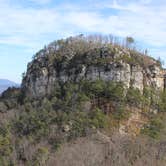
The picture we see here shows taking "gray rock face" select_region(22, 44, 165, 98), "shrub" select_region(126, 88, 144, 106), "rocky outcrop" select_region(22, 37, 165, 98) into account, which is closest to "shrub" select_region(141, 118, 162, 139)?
"shrub" select_region(126, 88, 144, 106)

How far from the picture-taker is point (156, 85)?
66188 mm

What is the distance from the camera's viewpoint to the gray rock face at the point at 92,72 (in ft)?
212

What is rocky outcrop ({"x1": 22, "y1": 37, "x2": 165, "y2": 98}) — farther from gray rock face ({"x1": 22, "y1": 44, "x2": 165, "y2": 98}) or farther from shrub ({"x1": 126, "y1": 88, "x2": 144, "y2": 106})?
shrub ({"x1": 126, "y1": 88, "x2": 144, "y2": 106})

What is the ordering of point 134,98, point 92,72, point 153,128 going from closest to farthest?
point 153,128 < point 134,98 < point 92,72

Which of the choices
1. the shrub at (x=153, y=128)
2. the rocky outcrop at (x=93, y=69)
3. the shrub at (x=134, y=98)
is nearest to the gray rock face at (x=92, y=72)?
the rocky outcrop at (x=93, y=69)

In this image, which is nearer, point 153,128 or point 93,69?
point 153,128

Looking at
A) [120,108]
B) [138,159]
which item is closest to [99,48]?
[120,108]

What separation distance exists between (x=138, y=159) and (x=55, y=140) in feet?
39.9

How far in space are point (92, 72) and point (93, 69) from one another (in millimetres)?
436

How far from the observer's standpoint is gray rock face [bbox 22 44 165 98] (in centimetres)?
6462

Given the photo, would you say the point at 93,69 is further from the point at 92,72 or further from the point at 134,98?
the point at 134,98

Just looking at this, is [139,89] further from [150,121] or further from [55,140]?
[55,140]

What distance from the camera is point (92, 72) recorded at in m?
66.0

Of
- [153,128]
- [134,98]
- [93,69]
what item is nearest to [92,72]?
[93,69]
